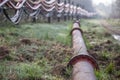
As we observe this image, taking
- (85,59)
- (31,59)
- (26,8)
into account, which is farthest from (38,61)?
(26,8)

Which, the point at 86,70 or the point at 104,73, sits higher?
the point at 86,70

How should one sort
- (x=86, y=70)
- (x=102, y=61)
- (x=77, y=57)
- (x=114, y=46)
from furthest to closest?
(x=114, y=46) < (x=102, y=61) < (x=77, y=57) < (x=86, y=70)

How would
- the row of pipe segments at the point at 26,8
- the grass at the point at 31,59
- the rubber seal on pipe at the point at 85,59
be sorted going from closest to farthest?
1. the grass at the point at 31,59
2. the rubber seal on pipe at the point at 85,59
3. the row of pipe segments at the point at 26,8

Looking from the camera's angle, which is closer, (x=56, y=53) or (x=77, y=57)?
(x=77, y=57)

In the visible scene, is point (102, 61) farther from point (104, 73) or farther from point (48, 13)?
point (48, 13)

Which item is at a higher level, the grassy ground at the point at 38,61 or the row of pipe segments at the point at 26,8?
the row of pipe segments at the point at 26,8

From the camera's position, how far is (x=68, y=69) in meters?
4.47

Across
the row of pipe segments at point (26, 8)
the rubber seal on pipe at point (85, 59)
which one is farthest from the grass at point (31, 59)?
the row of pipe segments at point (26, 8)

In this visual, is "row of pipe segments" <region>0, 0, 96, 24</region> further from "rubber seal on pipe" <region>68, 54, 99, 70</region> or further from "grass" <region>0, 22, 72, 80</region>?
"rubber seal on pipe" <region>68, 54, 99, 70</region>

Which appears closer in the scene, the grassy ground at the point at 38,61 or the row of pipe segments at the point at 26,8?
the grassy ground at the point at 38,61

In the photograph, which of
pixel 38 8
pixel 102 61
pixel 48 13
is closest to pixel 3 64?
pixel 102 61

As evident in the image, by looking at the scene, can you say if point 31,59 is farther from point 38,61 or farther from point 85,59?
point 85,59

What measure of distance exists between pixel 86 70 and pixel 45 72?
0.87 metres

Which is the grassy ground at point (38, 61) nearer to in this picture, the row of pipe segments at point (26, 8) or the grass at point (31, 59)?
the grass at point (31, 59)
